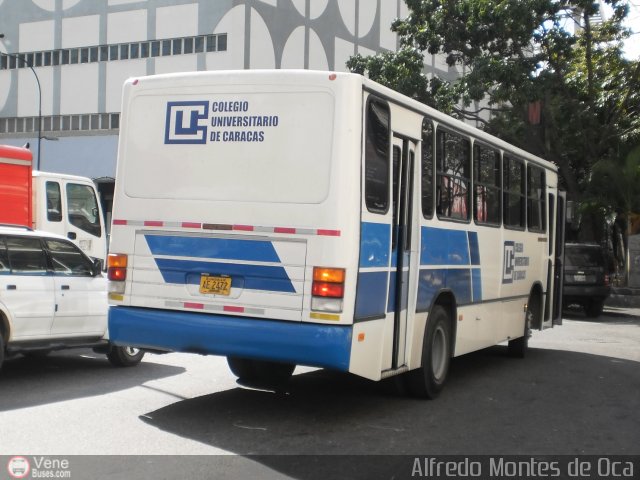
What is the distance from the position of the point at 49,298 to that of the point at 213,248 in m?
3.41

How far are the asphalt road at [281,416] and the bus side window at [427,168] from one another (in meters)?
1.89

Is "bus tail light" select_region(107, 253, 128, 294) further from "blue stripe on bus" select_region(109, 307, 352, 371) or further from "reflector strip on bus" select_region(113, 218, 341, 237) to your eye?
"reflector strip on bus" select_region(113, 218, 341, 237)

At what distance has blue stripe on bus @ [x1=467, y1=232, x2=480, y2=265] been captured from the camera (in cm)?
1018

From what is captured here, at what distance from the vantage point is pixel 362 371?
7.38 meters

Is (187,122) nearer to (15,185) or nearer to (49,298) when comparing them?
(49,298)

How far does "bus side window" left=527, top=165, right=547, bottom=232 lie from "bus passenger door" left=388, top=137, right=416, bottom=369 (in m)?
4.75

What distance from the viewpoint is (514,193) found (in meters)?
12.0

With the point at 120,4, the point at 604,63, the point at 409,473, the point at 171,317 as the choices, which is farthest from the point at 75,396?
the point at 120,4

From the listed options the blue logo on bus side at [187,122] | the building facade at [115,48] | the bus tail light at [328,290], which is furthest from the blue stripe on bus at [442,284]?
the building facade at [115,48]

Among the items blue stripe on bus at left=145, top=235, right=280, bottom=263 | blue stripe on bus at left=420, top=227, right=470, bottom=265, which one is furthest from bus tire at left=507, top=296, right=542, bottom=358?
blue stripe on bus at left=145, top=235, right=280, bottom=263

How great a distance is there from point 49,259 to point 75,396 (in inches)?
83.9

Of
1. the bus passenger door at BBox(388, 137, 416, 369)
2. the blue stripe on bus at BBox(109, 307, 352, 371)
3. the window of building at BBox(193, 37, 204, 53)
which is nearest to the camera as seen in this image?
the blue stripe on bus at BBox(109, 307, 352, 371)

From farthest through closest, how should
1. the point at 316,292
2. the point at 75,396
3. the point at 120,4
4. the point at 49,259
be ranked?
1. the point at 120,4
2. the point at 49,259
3. the point at 75,396
4. the point at 316,292

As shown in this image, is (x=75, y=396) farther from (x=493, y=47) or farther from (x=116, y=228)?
(x=493, y=47)
